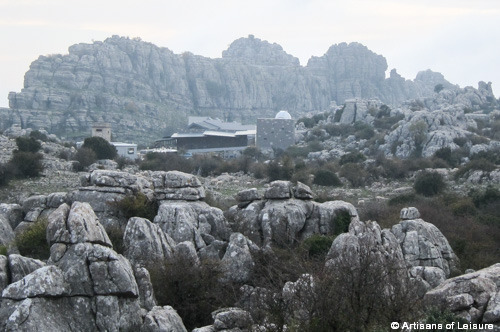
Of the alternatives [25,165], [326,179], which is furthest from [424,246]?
[25,165]

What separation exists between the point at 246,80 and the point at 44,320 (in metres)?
164

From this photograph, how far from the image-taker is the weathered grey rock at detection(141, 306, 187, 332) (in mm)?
15758

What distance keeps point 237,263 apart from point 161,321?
638 centimetres

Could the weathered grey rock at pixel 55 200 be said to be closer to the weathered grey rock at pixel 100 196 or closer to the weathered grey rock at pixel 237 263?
the weathered grey rock at pixel 100 196

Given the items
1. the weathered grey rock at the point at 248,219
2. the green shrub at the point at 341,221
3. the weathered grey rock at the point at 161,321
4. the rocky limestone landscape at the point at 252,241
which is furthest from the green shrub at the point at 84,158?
the weathered grey rock at the point at 161,321

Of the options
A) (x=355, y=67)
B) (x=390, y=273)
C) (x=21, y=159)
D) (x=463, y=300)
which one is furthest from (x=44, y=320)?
(x=355, y=67)

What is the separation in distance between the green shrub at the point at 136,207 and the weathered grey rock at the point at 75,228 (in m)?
9.97

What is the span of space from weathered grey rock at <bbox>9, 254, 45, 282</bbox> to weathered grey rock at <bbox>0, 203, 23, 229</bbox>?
1179 centimetres

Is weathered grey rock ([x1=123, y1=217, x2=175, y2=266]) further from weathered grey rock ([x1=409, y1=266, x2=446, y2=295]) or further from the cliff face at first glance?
the cliff face

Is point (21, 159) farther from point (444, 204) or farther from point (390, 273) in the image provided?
point (390, 273)

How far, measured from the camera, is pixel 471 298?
→ 15.8 meters

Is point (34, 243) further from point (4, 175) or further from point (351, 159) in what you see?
point (351, 159)

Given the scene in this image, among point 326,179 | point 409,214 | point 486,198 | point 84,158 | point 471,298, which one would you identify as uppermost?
point 471,298

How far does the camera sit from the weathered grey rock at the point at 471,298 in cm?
1530
